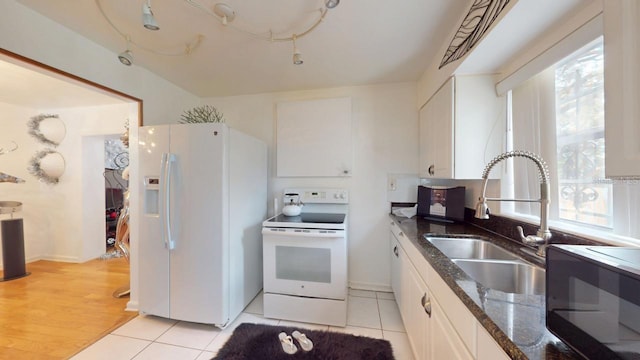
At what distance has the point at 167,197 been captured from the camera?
1.81 m

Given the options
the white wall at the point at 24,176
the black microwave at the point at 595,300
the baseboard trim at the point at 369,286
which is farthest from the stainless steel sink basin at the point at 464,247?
the white wall at the point at 24,176

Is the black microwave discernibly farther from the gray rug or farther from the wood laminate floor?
the wood laminate floor

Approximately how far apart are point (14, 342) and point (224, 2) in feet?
9.74

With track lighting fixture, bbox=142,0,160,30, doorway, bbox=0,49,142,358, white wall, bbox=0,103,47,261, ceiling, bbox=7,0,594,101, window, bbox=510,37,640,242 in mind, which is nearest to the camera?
window, bbox=510,37,640,242

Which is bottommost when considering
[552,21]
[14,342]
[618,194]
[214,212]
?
[14,342]

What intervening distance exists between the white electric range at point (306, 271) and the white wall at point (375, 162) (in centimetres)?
67

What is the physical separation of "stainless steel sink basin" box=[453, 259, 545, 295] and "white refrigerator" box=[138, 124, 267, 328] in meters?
1.75

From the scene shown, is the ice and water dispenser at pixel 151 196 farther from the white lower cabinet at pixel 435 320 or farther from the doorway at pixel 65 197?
the white lower cabinet at pixel 435 320

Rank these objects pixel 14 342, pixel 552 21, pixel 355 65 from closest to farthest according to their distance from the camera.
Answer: pixel 552 21 → pixel 14 342 → pixel 355 65

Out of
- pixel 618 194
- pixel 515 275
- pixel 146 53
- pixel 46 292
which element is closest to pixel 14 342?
pixel 46 292

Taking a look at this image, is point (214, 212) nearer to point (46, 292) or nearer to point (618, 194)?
point (618, 194)

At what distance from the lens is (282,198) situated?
2.70 meters

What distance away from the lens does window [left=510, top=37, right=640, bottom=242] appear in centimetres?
96

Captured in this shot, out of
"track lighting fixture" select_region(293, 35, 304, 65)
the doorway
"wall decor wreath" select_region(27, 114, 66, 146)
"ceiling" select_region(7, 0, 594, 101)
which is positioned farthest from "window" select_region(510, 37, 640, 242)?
"wall decor wreath" select_region(27, 114, 66, 146)
